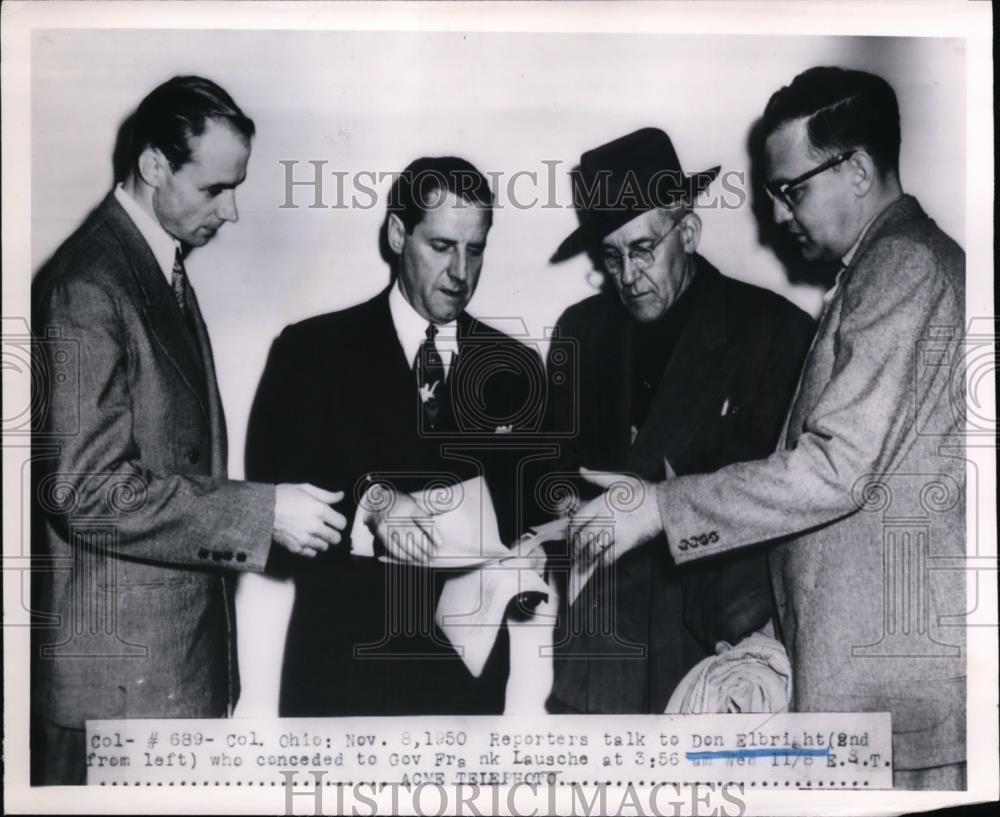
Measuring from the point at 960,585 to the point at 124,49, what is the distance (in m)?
2.77

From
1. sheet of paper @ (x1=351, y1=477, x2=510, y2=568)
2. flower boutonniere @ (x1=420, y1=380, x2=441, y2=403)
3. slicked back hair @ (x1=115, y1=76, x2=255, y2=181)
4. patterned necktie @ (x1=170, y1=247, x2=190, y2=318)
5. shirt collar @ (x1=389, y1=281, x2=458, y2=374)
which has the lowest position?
sheet of paper @ (x1=351, y1=477, x2=510, y2=568)

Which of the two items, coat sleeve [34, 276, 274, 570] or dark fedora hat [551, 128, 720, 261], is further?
dark fedora hat [551, 128, 720, 261]

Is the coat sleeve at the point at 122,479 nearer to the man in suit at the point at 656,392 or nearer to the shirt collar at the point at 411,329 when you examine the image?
the shirt collar at the point at 411,329

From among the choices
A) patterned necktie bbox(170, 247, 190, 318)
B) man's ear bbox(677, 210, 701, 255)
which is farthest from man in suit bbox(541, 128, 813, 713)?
patterned necktie bbox(170, 247, 190, 318)

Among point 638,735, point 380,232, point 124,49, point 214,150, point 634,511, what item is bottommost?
point 638,735

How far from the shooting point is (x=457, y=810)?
318 cm

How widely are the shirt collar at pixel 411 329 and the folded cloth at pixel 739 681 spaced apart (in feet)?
3.62

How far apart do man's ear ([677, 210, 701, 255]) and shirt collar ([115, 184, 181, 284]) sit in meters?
1.42

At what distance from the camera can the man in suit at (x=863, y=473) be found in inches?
123

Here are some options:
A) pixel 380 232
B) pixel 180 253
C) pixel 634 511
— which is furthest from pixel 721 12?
pixel 180 253

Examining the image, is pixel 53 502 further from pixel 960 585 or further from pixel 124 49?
pixel 960 585

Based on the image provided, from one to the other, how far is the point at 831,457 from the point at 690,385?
429 millimetres

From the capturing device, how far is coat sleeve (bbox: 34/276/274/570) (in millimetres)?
3088

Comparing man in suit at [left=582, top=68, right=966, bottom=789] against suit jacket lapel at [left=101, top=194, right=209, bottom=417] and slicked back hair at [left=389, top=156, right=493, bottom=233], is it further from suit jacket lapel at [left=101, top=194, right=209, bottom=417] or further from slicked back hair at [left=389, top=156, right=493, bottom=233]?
suit jacket lapel at [left=101, top=194, right=209, bottom=417]
